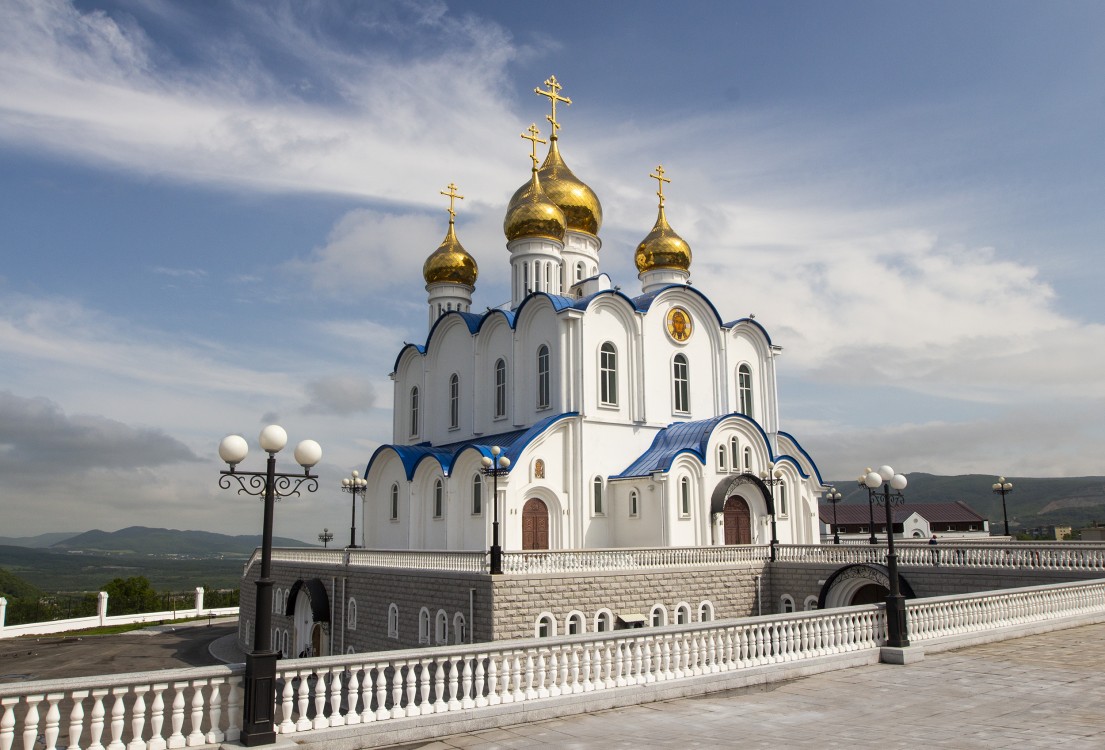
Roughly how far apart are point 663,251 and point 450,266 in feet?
30.1

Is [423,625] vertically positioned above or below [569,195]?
below

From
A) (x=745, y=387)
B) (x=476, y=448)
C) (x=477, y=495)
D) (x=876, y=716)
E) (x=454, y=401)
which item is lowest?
(x=876, y=716)

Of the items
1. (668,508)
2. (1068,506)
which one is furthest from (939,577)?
(1068,506)

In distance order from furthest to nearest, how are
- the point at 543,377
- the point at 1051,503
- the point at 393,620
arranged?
1. the point at 1051,503
2. the point at 543,377
3. the point at 393,620

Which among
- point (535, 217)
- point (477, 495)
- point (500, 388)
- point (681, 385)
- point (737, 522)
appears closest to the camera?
point (477, 495)


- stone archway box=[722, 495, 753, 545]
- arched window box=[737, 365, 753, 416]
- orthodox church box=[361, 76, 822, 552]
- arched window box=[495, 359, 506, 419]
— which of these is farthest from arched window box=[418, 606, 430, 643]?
arched window box=[737, 365, 753, 416]

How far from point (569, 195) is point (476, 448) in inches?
496

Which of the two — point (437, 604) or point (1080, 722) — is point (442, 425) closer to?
point (437, 604)

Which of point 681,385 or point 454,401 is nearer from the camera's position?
point 681,385

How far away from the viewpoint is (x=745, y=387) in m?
31.4

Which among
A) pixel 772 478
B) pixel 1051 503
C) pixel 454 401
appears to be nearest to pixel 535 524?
pixel 772 478

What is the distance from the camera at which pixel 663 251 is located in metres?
33.7

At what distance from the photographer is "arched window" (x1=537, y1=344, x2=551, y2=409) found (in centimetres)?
2800

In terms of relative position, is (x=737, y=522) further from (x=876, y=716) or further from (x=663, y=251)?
(x=876, y=716)
